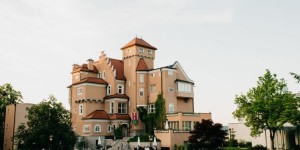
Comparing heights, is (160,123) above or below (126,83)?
below

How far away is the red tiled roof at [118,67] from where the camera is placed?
58891 mm

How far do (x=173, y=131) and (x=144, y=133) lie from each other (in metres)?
8.45

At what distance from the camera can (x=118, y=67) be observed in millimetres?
60688

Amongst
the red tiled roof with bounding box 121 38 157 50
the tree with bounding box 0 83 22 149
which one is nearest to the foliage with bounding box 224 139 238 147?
the red tiled roof with bounding box 121 38 157 50

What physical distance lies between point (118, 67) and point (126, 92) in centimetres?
546

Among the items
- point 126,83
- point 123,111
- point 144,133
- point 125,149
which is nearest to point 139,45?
point 126,83

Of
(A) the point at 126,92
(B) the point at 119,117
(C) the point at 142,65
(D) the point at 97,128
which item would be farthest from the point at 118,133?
(C) the point at 142,65

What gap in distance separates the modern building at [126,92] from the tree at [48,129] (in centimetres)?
1526

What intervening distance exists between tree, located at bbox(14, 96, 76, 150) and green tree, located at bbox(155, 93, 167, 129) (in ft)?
57.2

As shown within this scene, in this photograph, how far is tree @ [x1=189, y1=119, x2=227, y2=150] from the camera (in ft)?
123

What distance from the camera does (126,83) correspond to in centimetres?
5884

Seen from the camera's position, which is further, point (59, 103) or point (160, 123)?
point (160, 123)

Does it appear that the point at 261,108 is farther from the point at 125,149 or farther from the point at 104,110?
the point at 104,110

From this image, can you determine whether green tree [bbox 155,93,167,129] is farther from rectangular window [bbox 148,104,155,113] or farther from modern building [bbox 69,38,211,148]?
rectangular window [bbox 148,104,155,113]
